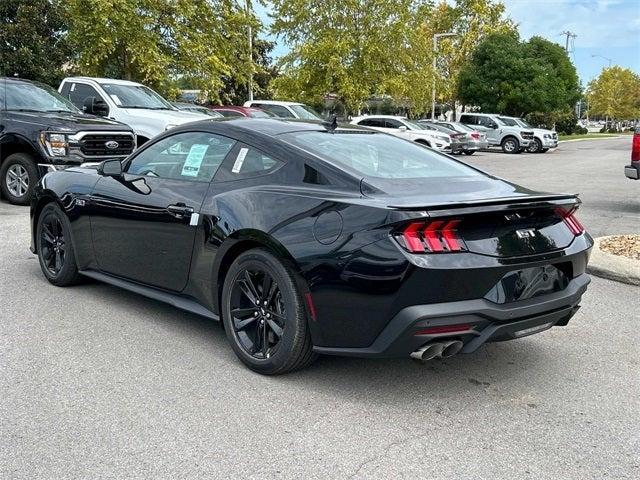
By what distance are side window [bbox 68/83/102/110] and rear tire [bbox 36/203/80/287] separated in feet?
28.0

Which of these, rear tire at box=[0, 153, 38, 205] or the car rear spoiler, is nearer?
the car rear spoiler

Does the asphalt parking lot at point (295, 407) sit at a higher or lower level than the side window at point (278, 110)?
lower

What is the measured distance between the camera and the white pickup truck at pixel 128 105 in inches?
501

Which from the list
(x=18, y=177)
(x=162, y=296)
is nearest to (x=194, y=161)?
(x=162, y=296)

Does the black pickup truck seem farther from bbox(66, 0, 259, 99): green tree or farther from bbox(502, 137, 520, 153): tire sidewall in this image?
bbox(502, 137, 520, 153): tire sidewall

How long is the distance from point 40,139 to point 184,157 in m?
6.06

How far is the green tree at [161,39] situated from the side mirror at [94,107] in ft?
26.1

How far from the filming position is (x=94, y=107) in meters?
12.8

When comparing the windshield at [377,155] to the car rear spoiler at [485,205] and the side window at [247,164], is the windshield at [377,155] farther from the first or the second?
the car rear spoiler at [485,205]

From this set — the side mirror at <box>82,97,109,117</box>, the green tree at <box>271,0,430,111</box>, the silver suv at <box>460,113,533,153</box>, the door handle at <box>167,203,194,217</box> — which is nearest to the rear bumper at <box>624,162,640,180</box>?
the door handle at <box>167,203,194,217</box>

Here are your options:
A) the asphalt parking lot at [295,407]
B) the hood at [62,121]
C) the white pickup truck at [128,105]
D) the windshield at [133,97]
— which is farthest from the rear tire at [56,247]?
the windshield at [133,97]

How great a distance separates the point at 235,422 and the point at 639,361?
2669mm

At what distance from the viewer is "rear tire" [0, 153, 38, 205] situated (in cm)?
990

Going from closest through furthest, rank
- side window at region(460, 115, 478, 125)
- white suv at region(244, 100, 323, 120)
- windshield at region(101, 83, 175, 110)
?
windshield at region(101, 83, 175, 110) → white suv at region(244, 100, 323, 120) → side window at region(460, 115, 478, 125)
